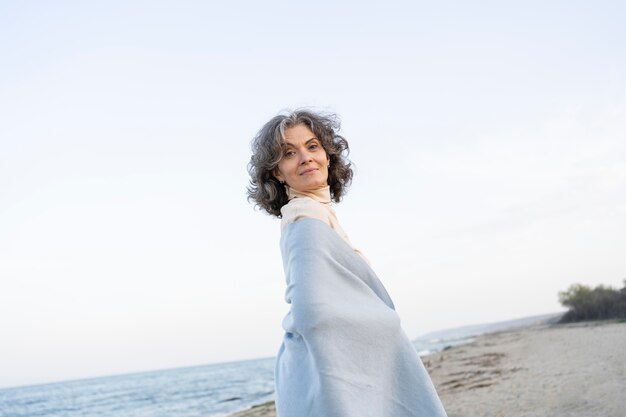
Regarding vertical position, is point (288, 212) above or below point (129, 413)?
above

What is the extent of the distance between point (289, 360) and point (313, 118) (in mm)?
1166

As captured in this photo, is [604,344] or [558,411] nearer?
[558,411]

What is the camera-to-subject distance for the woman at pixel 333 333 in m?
2.00

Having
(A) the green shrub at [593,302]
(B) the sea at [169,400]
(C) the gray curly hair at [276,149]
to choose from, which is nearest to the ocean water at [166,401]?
(B) the sea at [169,400]

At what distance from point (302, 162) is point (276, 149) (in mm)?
133

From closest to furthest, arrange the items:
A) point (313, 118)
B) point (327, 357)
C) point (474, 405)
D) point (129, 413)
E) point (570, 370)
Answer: point (327, 357) → point (313, 118) → point (474, 405) → point (570, 370) → point (129, 413)

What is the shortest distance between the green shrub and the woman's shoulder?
1163 inches

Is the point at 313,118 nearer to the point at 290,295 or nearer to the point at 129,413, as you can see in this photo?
the point at 290,295

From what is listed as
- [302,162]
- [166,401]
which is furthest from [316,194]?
[166,401]

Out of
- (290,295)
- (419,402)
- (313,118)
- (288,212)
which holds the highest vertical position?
(313,118)

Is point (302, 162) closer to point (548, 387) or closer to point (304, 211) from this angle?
point (304, 211)

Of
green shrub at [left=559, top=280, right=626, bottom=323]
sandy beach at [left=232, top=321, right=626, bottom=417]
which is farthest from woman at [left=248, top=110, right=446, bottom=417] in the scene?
green shrub at [left=559, top=280, right=626, bottom=323]

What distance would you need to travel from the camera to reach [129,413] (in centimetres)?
2377

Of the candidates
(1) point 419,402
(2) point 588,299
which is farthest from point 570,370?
(2) point 588,299
